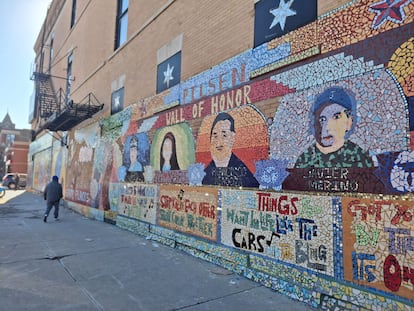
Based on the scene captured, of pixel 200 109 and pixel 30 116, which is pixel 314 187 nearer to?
pixel 200 109

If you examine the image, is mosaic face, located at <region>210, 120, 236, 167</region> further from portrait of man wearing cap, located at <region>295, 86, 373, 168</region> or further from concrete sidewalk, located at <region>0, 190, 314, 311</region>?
concrete sidewalk, located at <region>0, 190, 314, 311</region>

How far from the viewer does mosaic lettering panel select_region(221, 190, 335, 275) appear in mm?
3812

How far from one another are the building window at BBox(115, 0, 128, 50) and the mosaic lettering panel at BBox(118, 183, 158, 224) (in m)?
5.64

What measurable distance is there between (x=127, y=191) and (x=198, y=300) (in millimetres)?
5915

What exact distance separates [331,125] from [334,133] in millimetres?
118

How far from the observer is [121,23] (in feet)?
37.4

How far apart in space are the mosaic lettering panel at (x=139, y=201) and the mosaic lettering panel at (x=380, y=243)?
16.9 feet

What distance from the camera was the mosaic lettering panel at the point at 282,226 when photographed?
3.81 m

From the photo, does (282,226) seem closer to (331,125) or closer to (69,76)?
(331,125)

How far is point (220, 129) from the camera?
18.7ft

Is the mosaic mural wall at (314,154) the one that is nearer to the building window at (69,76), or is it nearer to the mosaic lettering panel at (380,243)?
the mosaic lettering panel at (380,243)

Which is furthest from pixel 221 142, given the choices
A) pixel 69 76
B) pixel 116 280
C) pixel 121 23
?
pixel 69 76

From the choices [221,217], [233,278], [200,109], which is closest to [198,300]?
[233,278]

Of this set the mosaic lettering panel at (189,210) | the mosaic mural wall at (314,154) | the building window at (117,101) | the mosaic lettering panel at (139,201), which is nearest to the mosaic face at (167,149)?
the mosaic mural wall at (314,154)
